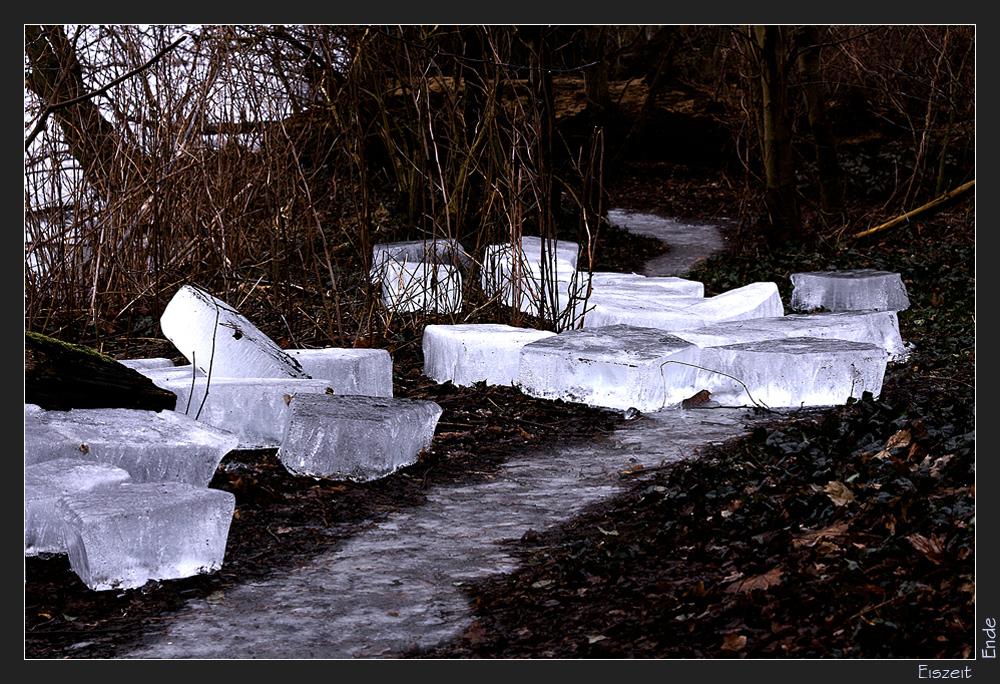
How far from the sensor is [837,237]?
32.7ft

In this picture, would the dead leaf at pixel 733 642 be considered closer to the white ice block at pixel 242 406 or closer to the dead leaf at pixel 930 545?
the dead leaf at pixel 930 545

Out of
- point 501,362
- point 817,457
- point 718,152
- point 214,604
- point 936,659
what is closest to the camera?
point 936,659

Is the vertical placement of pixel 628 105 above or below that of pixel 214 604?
above

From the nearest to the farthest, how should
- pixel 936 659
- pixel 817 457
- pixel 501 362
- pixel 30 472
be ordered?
pixel 936 659 < pixel 30 472 < pixel 817 457 < pixel 501 362

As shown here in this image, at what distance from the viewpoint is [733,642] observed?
2.61 meters

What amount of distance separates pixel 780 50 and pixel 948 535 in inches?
295

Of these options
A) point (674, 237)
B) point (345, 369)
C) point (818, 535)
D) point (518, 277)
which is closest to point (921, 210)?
point (674, 237)

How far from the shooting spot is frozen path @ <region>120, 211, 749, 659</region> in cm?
283

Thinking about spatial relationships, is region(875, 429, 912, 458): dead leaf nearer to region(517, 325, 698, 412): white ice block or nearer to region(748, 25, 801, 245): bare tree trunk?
region(517, 325, 698, 412): white ice block

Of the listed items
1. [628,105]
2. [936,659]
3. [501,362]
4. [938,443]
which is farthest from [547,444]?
[628,105]

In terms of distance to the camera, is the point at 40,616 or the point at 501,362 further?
the point at 501,362

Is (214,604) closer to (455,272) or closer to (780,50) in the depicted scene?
(455,272)

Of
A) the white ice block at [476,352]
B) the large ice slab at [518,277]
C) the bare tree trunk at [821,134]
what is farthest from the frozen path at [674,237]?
the white ice block at [476,352]

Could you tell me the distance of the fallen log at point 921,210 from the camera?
Answer: 9.08 m
